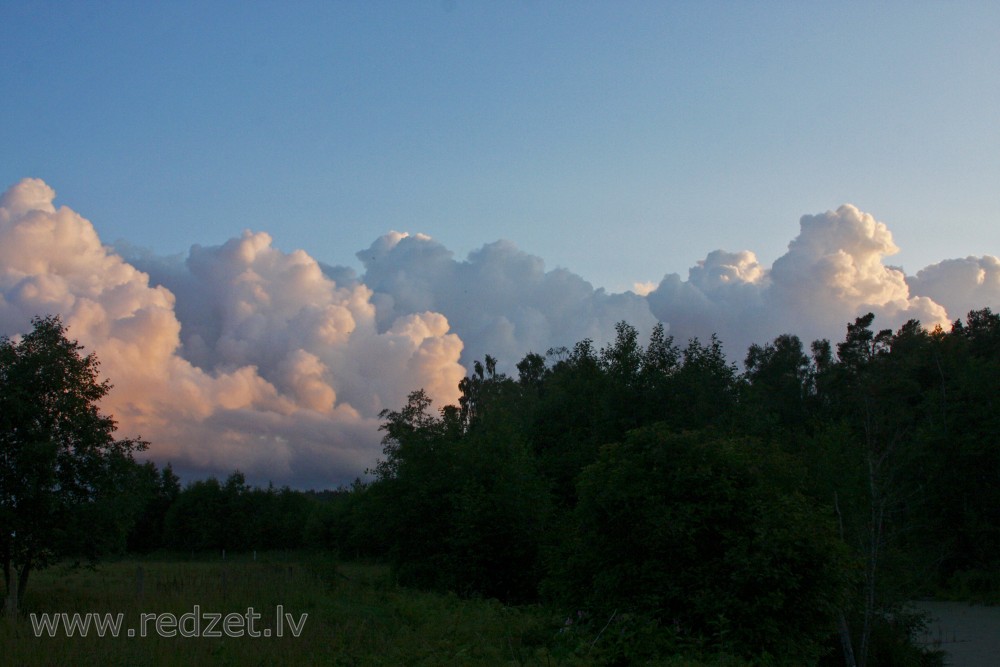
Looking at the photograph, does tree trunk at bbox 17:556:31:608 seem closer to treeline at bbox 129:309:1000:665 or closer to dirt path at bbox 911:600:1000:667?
treeline at bbox 129:309:1000:665

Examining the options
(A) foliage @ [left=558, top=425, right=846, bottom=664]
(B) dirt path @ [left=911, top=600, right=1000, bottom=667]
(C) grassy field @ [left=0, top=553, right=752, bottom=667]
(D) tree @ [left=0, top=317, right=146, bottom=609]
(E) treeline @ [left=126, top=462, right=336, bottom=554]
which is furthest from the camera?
(E) treeline @ [left=126, top=462, right=336, bottom=554]

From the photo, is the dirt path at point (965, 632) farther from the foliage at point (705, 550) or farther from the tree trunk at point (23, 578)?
the tree trunk at point (23, 578)

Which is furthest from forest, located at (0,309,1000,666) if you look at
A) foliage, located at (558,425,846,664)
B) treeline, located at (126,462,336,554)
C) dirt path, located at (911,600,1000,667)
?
treeline, located at (126,462,336,554)

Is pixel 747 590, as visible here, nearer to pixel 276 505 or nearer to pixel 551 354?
pixel 551 354

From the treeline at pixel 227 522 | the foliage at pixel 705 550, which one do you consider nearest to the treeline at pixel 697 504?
the foliage at pixel 705 550

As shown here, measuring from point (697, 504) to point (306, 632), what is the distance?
7524 mm

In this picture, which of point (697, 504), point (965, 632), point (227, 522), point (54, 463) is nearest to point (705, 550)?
point (697, 504)

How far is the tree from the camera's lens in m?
18.9

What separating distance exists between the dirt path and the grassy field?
15184 mm

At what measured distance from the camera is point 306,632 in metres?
14.2

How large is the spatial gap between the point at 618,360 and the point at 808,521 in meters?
21.8

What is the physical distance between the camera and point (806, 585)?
12211 millimetres

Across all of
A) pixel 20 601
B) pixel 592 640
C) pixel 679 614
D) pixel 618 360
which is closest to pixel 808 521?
pixel 679 614

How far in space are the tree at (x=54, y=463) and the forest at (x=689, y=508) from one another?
7.2 inches
